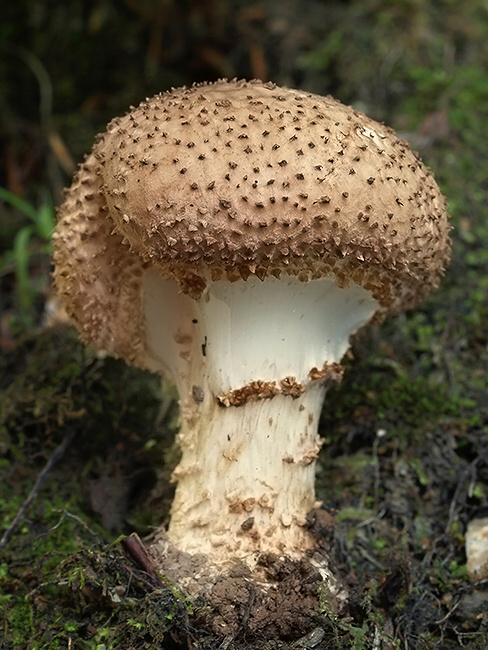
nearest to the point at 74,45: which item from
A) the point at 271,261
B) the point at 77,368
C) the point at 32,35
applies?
the point at 32,35

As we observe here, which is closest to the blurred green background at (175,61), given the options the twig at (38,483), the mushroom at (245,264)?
the twig at (38,483)

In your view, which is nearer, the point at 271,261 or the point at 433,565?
the point at 271,261

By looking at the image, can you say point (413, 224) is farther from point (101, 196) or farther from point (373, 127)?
point (101, 196)

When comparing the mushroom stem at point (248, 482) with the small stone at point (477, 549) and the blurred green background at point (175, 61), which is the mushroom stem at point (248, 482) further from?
the blurred green background at point (175, 61)

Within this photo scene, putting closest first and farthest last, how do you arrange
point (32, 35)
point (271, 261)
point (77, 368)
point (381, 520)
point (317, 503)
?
point (271, 261) → point (317, 503) → point (381, 520) → point (77, 368) → point (32, 35)

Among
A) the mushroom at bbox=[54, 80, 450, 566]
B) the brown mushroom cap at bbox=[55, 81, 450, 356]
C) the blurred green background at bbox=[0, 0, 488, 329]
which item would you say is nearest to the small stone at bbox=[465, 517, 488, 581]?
the mushroom at bbox=[54, 80, 450, 566]

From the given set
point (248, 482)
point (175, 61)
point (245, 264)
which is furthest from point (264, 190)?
point (175, 61)
